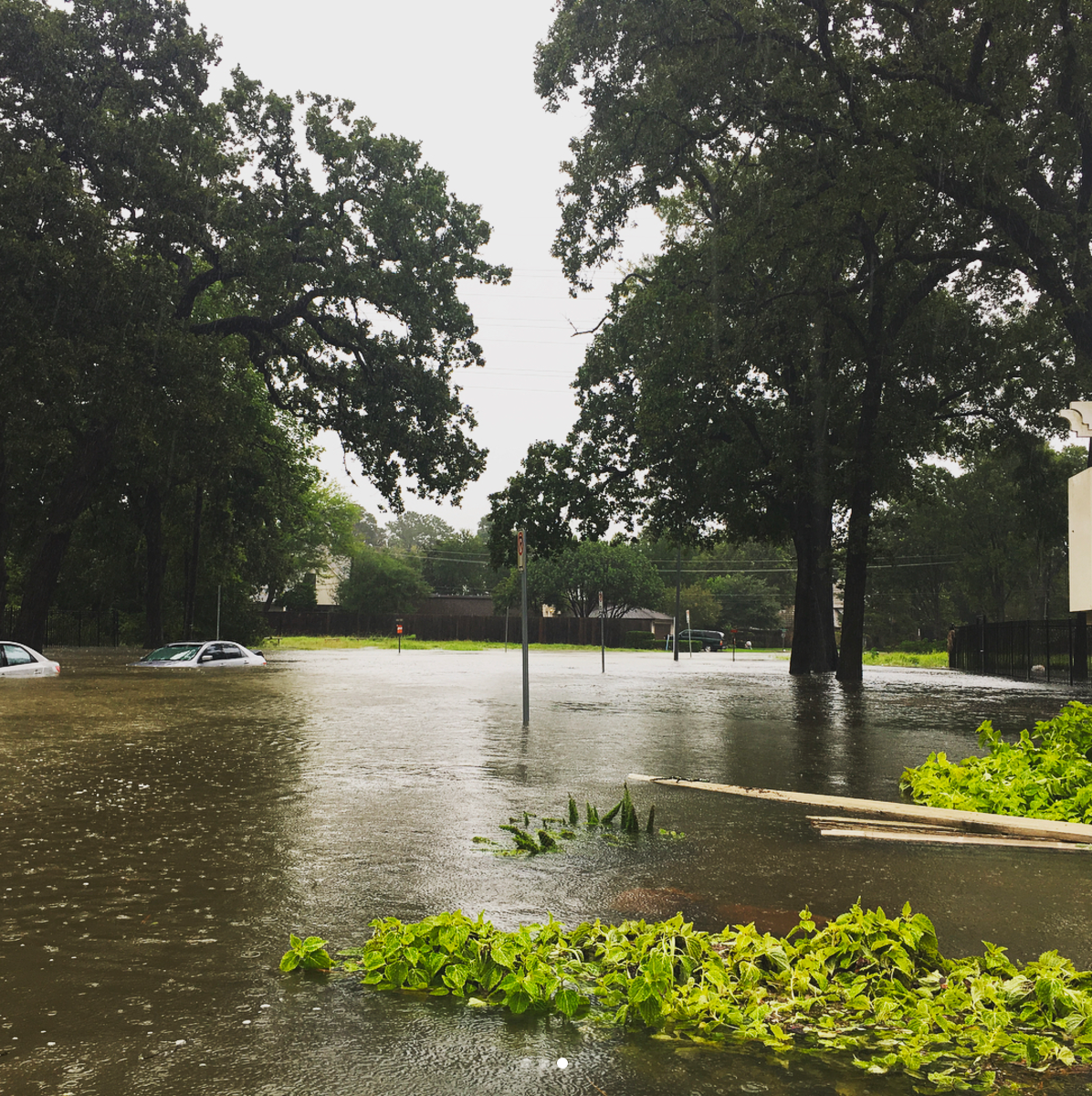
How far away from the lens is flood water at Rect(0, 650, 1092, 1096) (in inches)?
124

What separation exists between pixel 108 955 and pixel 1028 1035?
3.54m

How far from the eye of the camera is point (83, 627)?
1903 inches

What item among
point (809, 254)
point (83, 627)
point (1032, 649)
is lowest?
point (83, 627)

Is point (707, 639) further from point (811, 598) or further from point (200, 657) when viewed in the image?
point (200, 657)

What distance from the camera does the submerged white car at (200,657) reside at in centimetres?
2802

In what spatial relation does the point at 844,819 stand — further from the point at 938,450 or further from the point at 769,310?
the point at 938,450

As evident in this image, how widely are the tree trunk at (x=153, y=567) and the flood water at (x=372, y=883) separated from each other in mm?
28235

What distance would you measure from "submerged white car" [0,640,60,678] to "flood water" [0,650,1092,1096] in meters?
10.3

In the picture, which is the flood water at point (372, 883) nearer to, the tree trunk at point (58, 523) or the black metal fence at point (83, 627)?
the tree trunk at point (58, 523)


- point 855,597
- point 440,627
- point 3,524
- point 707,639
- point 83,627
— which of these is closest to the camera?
point 855,597

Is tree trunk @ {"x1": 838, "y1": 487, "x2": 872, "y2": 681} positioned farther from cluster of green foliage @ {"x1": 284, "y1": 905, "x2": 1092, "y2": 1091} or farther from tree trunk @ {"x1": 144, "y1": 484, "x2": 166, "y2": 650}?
tree trunk @ {"x1": 144, "y1": 484, "x2": 166, "y2": 650}

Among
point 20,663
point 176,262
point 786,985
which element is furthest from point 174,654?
point 786,985

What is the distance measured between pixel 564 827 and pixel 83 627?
155ft

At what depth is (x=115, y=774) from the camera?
9.30 metres
